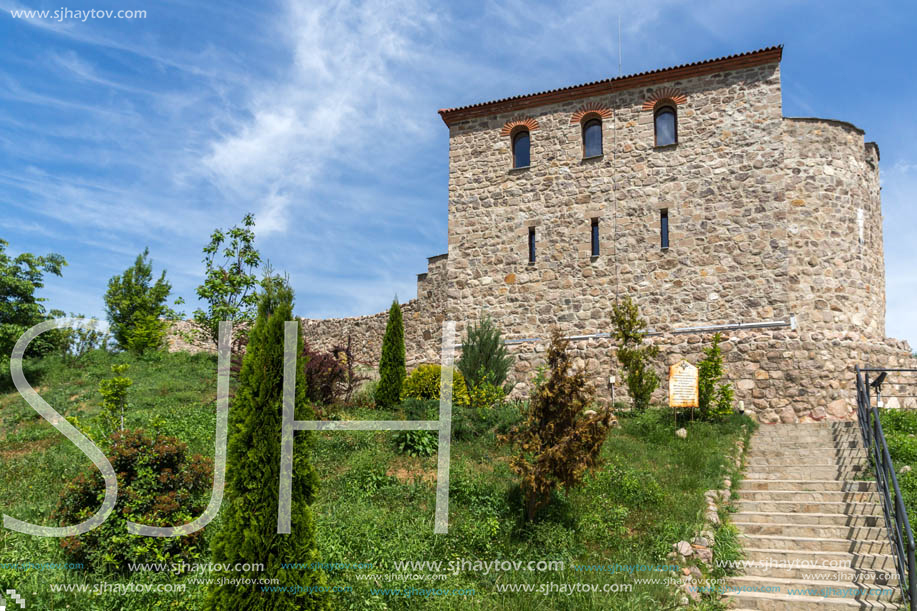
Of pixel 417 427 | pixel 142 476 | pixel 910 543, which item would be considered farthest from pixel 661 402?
pixel 142 476

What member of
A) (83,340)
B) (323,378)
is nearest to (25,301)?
(83,340)

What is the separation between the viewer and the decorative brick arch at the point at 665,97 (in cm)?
1650

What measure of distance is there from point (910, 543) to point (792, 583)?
1375 mm

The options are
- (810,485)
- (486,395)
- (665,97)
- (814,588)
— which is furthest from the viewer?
(665,97)

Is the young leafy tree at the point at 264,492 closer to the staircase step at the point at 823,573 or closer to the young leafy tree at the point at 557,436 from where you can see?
the young leafy tree at the point at 557,436

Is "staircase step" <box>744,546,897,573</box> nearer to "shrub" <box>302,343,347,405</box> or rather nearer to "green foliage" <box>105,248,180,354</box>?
"shrub" <box>302,343,347,405</box>

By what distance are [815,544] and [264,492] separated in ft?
22.1

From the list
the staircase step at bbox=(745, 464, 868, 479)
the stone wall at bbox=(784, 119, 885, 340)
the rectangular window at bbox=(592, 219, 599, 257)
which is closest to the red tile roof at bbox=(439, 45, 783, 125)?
the stone wall at bbox=(784, 119, 885, 340)

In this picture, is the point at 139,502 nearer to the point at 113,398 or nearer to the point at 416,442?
the point at 113,398

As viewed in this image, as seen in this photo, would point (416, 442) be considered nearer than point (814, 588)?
No

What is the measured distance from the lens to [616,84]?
1698 centimetres

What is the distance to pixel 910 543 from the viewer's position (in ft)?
21.4

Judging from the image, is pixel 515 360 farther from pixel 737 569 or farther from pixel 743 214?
pixel 737 569

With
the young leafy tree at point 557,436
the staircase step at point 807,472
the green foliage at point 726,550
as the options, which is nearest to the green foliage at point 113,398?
the young leafy tree at point 557,436
